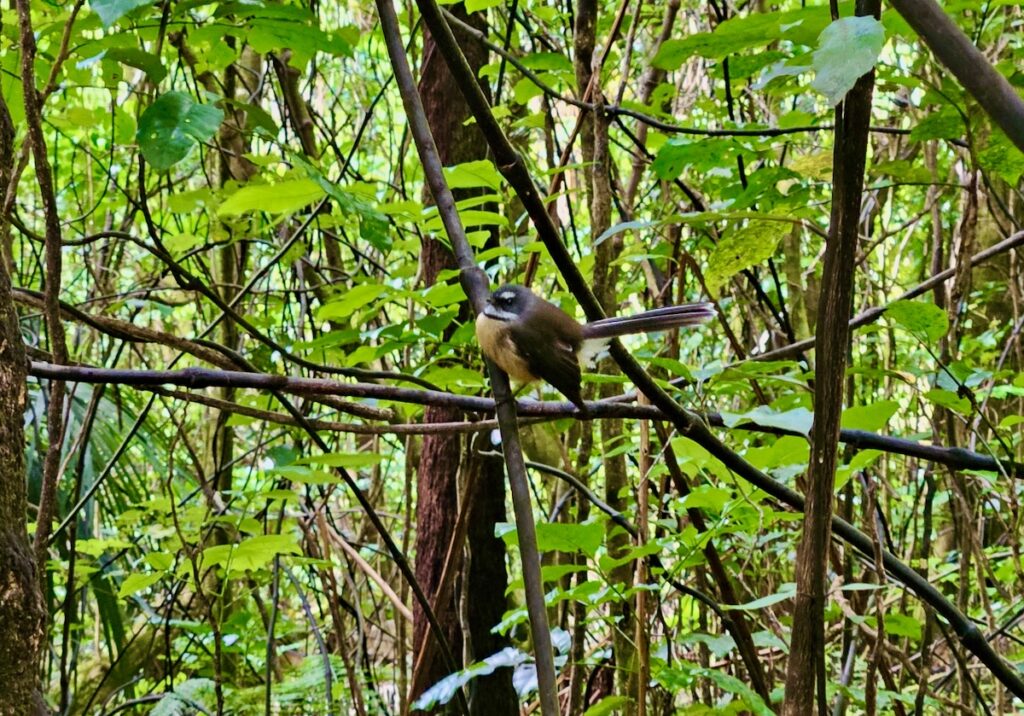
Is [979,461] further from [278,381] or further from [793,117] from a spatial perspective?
[278,381]

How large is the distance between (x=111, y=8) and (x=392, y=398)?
0.60 m

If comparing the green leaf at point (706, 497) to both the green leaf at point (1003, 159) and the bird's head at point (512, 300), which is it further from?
the green leaf at point (1003, 159)

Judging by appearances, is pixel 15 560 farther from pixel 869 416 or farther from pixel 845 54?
pixel 869 416

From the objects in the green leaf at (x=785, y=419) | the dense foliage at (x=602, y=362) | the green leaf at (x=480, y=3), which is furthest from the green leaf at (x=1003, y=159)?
the green leaf at (x=480, y=3)

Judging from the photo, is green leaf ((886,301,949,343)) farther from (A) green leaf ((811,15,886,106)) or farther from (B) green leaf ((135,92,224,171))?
(B) green leaf ((135,92,224,171))

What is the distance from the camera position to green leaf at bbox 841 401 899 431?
1.37 meters

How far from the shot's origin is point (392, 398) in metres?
1.26

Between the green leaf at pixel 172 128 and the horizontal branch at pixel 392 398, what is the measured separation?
29 cm

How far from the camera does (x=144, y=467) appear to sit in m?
5.84

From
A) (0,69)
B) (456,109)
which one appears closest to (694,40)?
(0,69)

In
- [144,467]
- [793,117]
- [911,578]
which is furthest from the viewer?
[144,467]

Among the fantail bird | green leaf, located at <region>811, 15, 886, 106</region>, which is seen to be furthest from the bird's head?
green leaf, located at <region>811, 15, 886, 106</region>

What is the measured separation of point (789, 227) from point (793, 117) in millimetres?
696

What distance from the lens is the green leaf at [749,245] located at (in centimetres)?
134
